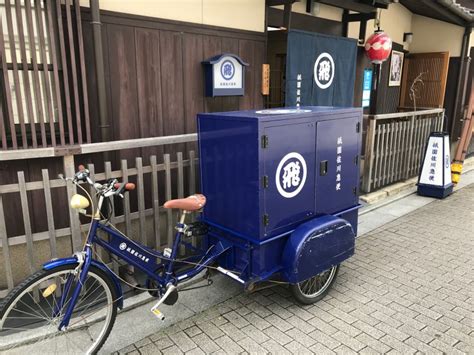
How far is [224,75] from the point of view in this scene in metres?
5.64

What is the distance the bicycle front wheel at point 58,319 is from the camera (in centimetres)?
294

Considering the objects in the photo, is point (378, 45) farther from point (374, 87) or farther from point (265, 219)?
point (265, 219)

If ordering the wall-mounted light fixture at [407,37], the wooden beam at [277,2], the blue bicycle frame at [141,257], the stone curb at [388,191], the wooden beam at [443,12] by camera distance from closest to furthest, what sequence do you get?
the blue bicycle frame at [141,257]
the wooden beam at [277,2]
the stone curb at [388,191]
the wooden beam at [443,12]
the wall-mounted light fixture at [407,37]

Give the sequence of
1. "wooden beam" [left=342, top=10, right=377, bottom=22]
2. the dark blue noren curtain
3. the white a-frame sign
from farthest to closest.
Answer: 1. "wooden beam" [left=342, top=10, right=377, bottom=22]
2. the white a-frame sign
3. the dark blue noren curtain

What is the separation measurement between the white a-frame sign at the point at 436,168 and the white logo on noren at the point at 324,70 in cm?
262

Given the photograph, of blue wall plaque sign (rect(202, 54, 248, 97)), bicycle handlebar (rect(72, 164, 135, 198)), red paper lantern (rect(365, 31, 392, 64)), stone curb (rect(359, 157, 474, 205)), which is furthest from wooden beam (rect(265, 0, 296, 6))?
bicycle handlebar (rect(72, 164, 135, 198))

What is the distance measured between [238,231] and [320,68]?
157 inches

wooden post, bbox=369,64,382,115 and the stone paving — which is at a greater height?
wooden post, bbox=369,64,382,115

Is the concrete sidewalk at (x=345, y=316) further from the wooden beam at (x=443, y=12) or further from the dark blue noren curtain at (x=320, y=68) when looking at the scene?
the wooden beam at (x=443, y=12)

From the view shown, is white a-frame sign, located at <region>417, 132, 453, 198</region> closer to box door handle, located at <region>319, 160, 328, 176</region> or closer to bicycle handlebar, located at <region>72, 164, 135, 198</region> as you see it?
box door handle, located at <region>319, 160, 328, 176</region>

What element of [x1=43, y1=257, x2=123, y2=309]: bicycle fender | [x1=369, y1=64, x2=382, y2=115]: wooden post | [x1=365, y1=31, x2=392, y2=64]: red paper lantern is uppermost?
[x1=365, y1=31, x2=392, y2=64]: red paper lantern

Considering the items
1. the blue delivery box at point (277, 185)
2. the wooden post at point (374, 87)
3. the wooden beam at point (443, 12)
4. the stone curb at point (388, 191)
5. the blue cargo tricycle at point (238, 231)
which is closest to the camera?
the blue cargo tricycle at point (238, 231)

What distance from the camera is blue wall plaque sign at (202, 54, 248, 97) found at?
5461 mm

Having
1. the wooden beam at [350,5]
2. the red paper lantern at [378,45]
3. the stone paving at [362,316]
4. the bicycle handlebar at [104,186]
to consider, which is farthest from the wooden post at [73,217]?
the red paper lantern at [378,45]
